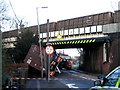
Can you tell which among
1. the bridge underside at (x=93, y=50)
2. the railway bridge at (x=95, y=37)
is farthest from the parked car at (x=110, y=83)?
the bridge underside at (x=93, y=50)

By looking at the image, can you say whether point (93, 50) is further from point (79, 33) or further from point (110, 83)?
point (110, 83)

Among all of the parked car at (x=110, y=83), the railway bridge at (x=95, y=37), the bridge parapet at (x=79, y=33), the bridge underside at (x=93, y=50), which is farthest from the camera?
the bridge parapet at (x=79, y=33)

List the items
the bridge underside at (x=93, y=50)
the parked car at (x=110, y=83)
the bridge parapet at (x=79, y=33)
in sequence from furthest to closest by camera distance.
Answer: the bridge parapet at (x=79, y=33) → the bridge underside at (x=93, y=50) → the parked car at (x=110, y=83)

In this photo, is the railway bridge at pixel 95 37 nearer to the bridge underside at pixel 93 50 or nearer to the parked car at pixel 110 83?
the bridge underside at pixel 93 50

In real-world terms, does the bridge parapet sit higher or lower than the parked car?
higher

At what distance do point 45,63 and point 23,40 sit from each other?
13857 millimetres

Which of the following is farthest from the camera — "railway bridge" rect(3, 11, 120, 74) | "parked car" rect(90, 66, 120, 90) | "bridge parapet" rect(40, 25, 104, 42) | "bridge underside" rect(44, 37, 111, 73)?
"bridge parapet" rect(40, 25, 104, 42)

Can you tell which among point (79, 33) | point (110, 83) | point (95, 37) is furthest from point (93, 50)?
point (110, 83)

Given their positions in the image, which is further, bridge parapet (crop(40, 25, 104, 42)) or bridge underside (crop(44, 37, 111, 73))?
bridge parapet (crop(40, 25, 104, 42))

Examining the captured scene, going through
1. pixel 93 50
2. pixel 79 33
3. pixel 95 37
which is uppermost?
pixel 79 33

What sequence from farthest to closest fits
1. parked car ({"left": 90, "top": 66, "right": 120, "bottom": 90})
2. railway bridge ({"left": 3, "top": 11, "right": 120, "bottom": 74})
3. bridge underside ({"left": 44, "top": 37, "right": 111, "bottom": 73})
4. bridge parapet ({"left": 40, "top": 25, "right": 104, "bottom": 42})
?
bridge parapet ({"left": 40, "top": 25, "right": 104, "bottom": 42}), bridge underside ({"left": 44, "top": 37, "right": 111, "bottom": 73}), railway bridge ({"left": 3, "top": 11, "right": 120, "bottom": 74}), parked car ({"left": 90, "top": 66, "right": 120, "bottom": 90})

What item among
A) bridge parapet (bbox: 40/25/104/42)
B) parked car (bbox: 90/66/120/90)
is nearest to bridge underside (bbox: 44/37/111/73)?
bridge parapet (bbox: 40/25/104/42)

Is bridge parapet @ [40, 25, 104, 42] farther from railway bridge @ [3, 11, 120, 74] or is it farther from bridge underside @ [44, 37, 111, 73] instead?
bridge underside @ [44, 37, 111, 73]

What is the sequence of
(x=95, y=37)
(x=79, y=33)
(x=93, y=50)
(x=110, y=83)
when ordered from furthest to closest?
1. (x=93, y=50)
2. (x=79, y=33)
3. (x=95, y=37)
4. (x=110, y=83)
